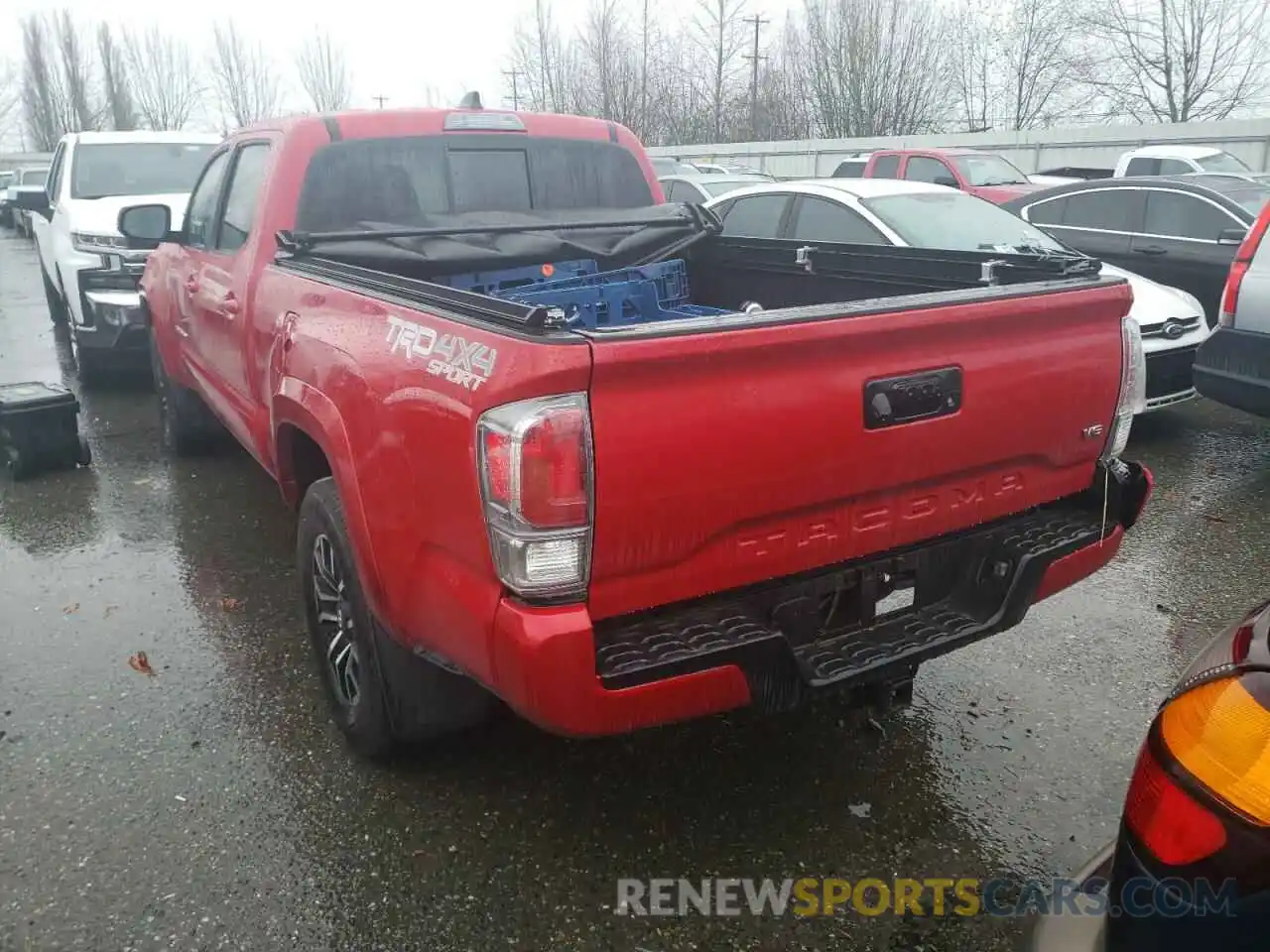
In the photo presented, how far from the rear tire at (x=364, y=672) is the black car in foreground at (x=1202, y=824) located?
5.73ft

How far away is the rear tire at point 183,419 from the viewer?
236 inches

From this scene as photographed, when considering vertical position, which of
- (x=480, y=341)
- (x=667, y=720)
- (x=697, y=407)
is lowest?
(x=667, y=720)

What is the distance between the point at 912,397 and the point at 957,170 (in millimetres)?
12975

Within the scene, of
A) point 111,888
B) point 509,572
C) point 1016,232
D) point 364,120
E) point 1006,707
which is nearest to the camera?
point 509,572

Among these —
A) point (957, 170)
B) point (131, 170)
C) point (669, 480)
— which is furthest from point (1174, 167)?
point (669, 480)

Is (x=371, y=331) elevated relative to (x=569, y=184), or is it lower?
lower

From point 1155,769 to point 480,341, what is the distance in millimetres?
1518

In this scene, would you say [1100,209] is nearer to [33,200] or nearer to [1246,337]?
[1246,337]

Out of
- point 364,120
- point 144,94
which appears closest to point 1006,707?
point 364,120

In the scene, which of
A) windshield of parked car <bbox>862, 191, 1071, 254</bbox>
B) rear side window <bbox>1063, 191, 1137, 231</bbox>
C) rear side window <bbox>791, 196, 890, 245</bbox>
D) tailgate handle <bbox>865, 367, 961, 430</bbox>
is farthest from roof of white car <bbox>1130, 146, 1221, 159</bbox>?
tailgate handle <bbox>865, 367, 961, 430</bbox>

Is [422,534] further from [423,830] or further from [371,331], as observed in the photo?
[423,830]

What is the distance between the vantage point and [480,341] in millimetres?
2242

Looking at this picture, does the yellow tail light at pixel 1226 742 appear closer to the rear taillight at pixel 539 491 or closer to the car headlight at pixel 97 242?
the rear taillight at pixel 539 491

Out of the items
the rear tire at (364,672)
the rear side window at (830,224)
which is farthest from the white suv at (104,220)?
the rear tire at (364,672)
